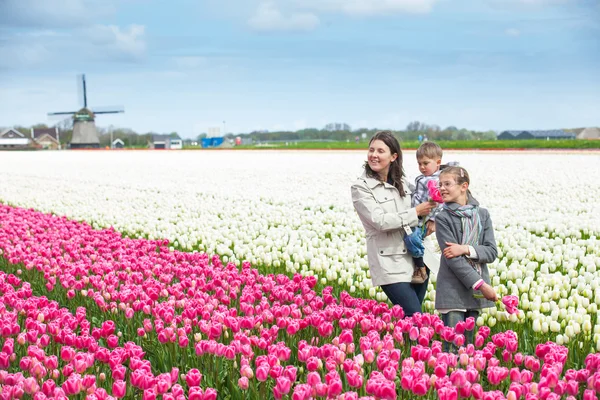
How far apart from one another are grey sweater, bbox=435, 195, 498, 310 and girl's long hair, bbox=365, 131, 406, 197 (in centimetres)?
64

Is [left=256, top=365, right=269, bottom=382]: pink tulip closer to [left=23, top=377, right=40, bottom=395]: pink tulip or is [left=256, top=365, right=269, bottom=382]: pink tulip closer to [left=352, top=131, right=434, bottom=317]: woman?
[left=23, top=377, right=40, bottom=395]: pink tulip

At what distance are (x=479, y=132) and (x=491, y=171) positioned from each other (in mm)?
76274

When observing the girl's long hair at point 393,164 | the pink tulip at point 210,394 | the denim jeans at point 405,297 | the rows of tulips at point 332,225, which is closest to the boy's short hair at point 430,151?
the girl's long hair at point 393,164

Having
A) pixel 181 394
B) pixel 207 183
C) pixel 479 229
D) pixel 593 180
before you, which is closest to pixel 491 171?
pixel 593 180

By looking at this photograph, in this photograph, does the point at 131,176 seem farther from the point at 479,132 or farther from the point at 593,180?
the point at 479,132

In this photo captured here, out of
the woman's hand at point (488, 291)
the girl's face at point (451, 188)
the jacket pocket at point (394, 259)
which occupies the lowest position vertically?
the woman's hand at point (488, 291)

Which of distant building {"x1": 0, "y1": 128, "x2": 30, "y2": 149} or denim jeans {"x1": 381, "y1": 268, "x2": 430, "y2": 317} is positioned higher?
distant building {"x1": 0, "y1": 128, "x2": 30, "y2": 149}

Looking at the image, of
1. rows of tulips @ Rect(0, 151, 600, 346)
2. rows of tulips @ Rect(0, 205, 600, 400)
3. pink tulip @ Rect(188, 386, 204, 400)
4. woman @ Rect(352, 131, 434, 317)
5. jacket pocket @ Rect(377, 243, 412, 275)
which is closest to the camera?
pink tulip @ Rect(188, 386, 204, 400)

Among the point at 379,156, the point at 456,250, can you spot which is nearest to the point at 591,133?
the point at 379,156

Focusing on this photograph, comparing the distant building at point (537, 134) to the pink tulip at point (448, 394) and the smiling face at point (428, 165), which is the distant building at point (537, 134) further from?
the pink tulip at point (448, 394)

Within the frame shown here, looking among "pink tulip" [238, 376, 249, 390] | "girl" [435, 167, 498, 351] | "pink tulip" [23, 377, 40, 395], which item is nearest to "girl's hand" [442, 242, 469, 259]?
"girl" [435, 167, 498, 351]

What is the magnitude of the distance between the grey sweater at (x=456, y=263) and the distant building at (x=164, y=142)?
102862 mm

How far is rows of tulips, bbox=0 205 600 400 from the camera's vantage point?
3533mm

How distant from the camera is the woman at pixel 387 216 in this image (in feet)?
17.2
